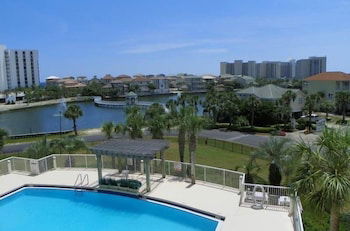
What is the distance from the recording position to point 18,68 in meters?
183

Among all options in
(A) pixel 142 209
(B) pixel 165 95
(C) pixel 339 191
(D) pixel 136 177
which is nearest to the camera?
(C) pixel 339 191

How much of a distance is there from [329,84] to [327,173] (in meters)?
72.3

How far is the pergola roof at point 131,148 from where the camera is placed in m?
18.7

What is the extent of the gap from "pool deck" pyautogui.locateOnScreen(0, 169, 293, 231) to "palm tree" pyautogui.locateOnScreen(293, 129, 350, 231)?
3884 millimetres

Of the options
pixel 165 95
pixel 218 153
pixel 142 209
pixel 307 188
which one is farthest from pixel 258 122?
pixel 165 95

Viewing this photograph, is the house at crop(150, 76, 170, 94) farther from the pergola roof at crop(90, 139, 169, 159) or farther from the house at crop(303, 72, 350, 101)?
the pergola roof at crop(90, 139, 169, 159)

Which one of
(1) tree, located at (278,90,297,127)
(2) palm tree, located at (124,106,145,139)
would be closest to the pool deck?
(2) palm tree, located at (124,106,145,139)

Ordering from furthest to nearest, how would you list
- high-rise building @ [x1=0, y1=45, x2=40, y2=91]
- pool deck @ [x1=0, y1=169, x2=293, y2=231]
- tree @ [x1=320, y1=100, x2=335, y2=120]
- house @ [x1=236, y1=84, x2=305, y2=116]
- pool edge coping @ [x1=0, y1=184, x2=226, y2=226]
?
high-rise building @ [x1=0, y1=45, x2=40, y2=91] < house @ [x1=236, y1=84, x2=305, y2=116] < tree @ [x1=320, y1=100, x2=335, y2=120] < pool edge coping @ [x1=0, y1=184, x2=226, y2=226] < pool deck @ [x1=0, y1=169, x2=293, y2=231]

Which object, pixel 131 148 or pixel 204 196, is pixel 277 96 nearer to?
pixel 131 148

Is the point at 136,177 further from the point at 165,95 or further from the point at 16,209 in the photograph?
the point at 165,95

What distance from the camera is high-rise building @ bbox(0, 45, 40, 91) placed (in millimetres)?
175375

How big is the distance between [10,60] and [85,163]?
574ft

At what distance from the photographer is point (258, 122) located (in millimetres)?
59875

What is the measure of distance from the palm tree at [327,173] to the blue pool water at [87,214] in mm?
5852
